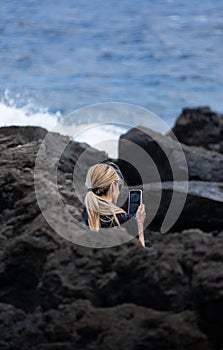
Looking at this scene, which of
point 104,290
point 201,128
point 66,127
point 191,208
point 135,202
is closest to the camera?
point 104,290

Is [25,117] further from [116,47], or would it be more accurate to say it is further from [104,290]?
[104,290]

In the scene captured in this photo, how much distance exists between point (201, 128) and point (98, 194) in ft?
9.89

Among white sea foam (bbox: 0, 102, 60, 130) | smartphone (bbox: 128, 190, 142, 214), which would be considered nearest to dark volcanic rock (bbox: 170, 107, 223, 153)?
white sea foam (bbox: 0, 102, 60, 130)

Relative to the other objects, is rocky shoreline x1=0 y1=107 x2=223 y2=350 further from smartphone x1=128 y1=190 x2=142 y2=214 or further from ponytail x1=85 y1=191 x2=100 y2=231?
smartphone x1=128 y1=190 x2=142 y2=214

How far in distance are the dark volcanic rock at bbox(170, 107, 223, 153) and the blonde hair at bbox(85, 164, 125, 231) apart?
279cm

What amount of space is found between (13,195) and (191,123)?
118 inches

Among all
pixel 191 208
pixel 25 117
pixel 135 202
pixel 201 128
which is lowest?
pixel 25 117

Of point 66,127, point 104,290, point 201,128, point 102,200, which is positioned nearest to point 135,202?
point 102,200

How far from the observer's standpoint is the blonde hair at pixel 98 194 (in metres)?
2.61

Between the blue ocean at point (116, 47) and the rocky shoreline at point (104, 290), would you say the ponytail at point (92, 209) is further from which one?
the blue ocean at point (116, 47)

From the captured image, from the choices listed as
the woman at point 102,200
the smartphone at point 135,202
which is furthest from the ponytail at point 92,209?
the smartphone at point 135,202

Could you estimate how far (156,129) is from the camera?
4180 mm

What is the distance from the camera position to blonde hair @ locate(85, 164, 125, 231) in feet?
8.55

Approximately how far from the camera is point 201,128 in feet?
18.3
